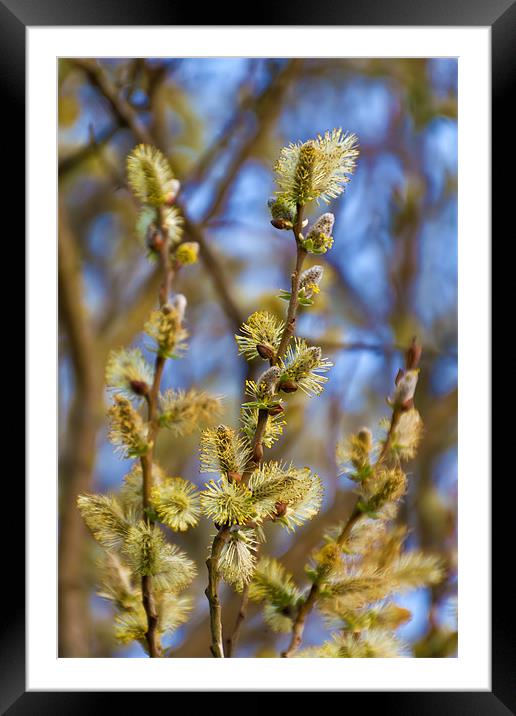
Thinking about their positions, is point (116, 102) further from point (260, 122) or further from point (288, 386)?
point (288, 386)

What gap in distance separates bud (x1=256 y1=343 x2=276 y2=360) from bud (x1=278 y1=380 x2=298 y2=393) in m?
0.02

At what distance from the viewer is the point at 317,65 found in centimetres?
92

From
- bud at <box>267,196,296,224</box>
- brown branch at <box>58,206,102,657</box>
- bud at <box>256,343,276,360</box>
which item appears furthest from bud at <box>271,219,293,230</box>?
brown branch at <box>58,206,102,657</box>

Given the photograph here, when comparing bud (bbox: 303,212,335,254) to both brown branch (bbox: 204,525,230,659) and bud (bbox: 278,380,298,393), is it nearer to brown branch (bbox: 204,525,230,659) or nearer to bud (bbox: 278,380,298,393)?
bud (bbox: 278,380,298,393)

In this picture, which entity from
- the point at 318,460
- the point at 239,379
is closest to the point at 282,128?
the point at 239,379

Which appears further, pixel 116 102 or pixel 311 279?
pixel 116 102

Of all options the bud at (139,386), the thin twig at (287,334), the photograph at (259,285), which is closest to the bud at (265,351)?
the thin twig at (287,334)

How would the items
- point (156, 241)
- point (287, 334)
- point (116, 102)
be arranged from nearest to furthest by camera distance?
point (287, 334)
point (156, 241)
point (116, 102)

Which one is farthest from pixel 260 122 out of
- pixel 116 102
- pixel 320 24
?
pixel 320 24

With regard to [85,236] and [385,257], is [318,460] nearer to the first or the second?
[385,257]

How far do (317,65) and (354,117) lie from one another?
93 mm

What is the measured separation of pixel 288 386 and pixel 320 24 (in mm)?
381

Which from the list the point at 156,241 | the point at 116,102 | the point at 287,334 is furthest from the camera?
the point at 116,102
